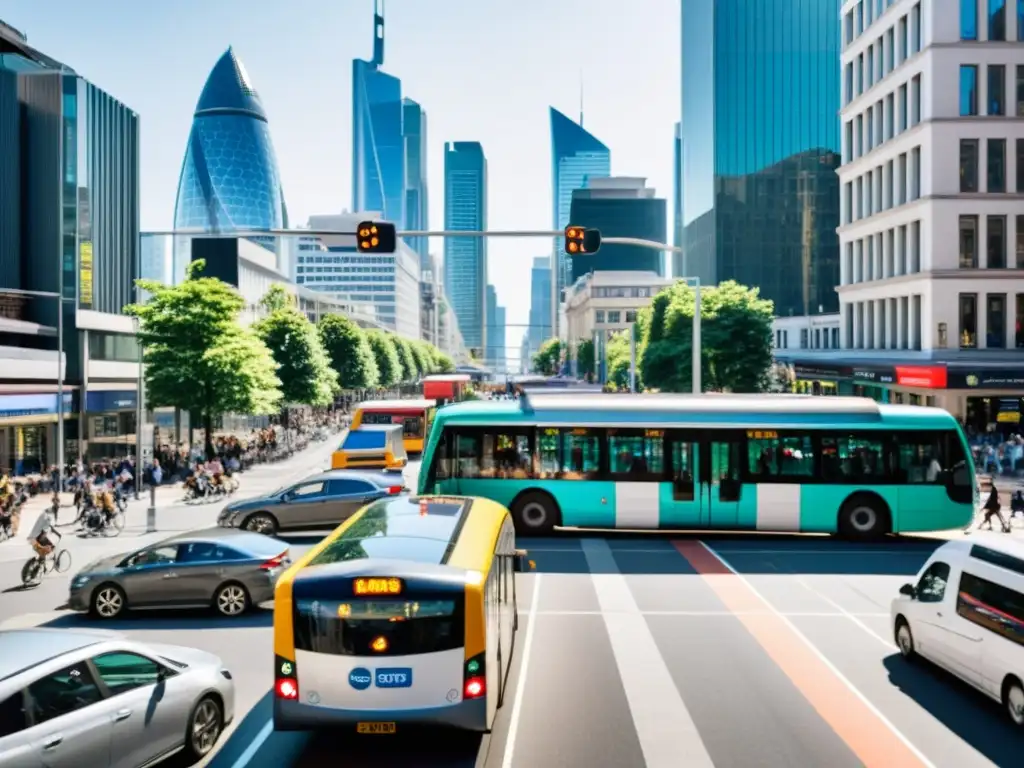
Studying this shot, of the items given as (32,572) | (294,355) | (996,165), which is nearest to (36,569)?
(32,572)

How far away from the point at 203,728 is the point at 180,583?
7.02 meters

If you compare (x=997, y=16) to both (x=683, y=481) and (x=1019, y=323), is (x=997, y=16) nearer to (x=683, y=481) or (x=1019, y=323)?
(x=1019, y=323)

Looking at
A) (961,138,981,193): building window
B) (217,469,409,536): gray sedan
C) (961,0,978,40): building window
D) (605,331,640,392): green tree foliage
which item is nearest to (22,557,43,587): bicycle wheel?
(217,469,409,536): gray sedan

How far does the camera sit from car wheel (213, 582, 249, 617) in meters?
16.4

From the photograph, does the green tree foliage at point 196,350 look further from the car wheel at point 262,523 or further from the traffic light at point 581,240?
the traffic light at point 581,240

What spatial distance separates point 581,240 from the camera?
68.6 ft

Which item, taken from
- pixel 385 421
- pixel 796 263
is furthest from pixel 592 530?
pixel 796 263

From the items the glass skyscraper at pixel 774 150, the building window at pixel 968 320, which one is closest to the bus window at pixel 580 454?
the building window at pixel 968 320

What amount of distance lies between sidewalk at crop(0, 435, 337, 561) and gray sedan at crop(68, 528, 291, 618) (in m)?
8.84

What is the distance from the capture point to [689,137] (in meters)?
170

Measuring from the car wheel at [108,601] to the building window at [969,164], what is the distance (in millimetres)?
49951

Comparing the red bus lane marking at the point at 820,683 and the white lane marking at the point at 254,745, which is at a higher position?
the white lane marking at the point at 254,745

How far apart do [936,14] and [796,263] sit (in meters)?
87.6

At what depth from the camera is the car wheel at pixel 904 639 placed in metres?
13.2
